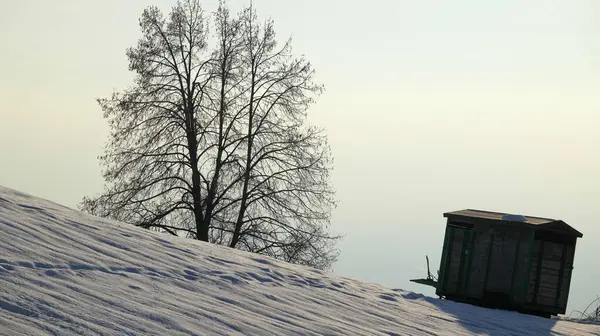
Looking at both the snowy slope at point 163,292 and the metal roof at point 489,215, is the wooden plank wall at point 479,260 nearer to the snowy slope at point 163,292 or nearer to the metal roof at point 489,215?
the metal roof at point 489,215

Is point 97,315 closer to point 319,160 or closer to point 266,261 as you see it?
point 266,261

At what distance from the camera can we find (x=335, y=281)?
11461 mm

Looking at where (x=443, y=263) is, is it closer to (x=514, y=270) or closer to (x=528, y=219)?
(x=514, y=270)

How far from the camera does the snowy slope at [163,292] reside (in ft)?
19.4

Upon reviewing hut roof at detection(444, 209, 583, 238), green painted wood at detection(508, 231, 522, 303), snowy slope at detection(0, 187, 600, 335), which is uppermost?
hut roof at detection(444, 209, 583, 238)

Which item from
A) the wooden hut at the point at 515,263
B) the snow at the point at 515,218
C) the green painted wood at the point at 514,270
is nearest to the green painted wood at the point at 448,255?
the wooden hut at the point at 515,263

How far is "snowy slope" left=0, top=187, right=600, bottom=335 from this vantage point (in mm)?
5906

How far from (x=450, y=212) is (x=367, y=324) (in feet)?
26.9

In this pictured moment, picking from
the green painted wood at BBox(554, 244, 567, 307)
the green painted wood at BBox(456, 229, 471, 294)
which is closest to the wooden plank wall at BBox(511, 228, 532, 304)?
the green painted wood at BBox(554, 244, 567, 307)

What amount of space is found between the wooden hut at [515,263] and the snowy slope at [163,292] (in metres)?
3.12

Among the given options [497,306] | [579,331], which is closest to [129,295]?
[579,331]

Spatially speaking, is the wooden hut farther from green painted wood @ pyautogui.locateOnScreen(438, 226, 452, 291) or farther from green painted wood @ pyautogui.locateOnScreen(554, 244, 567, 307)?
green painted wood @ pyautogui.locateOnScreen(438, 226, 452, 291)

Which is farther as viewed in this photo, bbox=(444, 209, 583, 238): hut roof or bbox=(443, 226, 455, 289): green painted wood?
bbox=(443, 226, 455, 289): green painted wood

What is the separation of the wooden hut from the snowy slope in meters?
3.12
